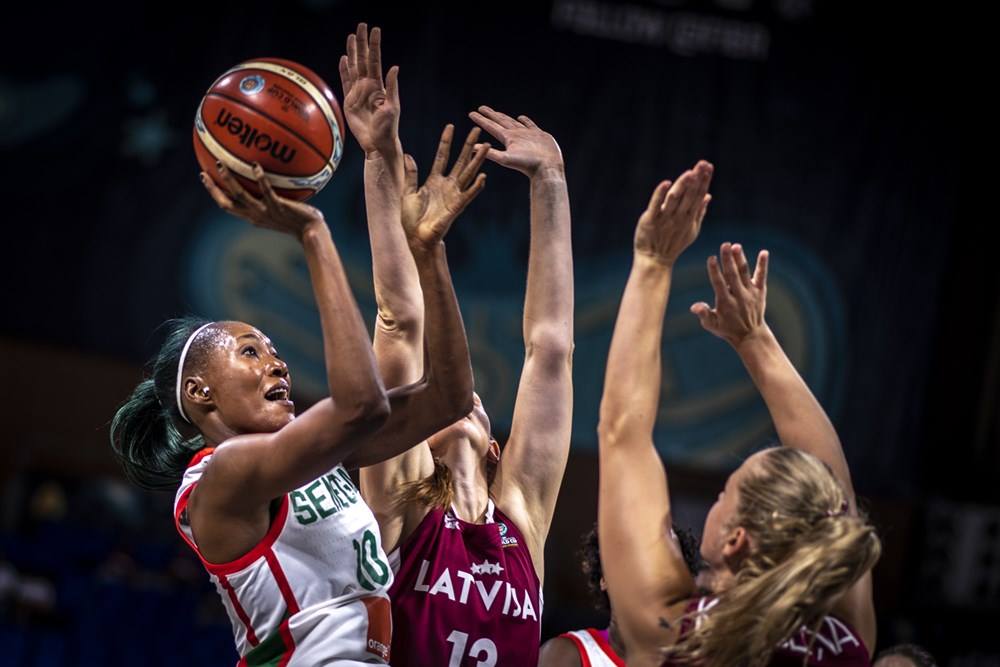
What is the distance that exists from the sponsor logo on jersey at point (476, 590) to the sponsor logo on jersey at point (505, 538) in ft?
0.41

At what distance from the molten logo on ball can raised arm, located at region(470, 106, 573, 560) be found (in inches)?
35.4

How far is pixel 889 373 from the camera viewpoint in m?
9.70

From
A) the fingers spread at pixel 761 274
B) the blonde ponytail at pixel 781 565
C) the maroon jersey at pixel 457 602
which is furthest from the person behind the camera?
the maroon jersey at pixel 457 602

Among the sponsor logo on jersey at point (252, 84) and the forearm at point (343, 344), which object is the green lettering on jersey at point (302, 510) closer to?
the forearm at point (343, 344)

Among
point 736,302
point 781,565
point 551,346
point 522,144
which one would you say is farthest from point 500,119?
point 781,565

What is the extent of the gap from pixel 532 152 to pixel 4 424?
21.3ft

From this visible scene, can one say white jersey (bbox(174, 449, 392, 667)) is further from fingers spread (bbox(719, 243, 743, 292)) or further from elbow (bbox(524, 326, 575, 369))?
fingers spread (bbox(719, 243, 743, 292))

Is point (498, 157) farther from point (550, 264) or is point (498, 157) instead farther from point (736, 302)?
point (736, 302)

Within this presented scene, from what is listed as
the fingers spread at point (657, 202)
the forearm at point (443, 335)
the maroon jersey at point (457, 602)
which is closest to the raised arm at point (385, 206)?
the forearm at point (443, 335)

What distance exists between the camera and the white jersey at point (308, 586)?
2.71m

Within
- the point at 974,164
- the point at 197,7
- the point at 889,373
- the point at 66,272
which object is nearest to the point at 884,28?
the point at 974,164

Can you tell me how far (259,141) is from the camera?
2.68 meters

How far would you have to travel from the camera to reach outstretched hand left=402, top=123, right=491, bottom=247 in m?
2.81

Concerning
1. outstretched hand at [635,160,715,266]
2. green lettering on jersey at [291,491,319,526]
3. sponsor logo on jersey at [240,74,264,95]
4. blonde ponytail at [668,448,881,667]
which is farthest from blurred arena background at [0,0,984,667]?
blonde ponytail at [668,448,881,667]
